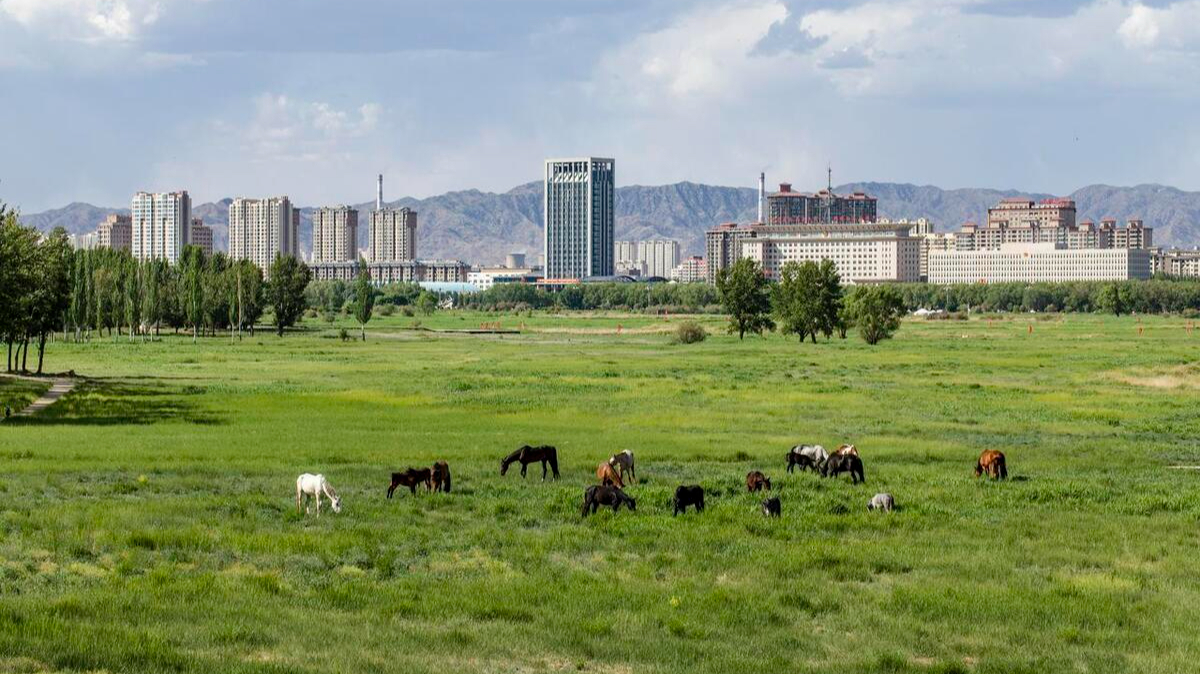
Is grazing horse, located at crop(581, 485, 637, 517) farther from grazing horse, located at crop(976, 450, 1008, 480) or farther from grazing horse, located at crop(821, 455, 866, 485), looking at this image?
grazing horse, located at crop(976, 450, 1008, 480)

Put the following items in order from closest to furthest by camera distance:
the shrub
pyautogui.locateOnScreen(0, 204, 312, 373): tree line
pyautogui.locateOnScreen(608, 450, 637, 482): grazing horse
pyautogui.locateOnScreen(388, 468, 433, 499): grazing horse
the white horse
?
→ 1. the white horse
2. pyautogui.locateOnScreen(388, 468, 433, 499): grazing horse
3. pyautogui.locateOnScreen(608, 450, 637, 482): grazing horse
4. pyautogui.locateOnScreen(0, 204, 312, 373): tree line
5. the shrub

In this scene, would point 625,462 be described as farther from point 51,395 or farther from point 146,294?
point 146,294

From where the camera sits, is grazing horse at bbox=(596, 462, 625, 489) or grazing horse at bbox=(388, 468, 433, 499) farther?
grazing horse at bbox=(596, 462, 625, 489)

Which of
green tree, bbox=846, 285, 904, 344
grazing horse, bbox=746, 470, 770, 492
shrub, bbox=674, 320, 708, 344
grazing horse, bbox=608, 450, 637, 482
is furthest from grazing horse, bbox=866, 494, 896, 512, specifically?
shrub, bbox=674, 320, 708, 344

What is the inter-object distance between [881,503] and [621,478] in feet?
20.0

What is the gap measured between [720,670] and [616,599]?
12.5 feet

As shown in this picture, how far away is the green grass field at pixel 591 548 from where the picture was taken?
18.9 metres

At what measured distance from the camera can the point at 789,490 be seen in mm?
32844

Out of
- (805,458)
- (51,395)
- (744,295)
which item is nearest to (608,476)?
(805,458)

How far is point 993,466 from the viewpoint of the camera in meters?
36.1

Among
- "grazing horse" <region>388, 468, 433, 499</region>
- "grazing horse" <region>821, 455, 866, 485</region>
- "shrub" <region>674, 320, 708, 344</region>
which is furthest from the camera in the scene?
"shrub" <region>674, 320, 708, 344</region>

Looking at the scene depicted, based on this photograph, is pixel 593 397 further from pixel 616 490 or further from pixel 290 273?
pixel 290 273

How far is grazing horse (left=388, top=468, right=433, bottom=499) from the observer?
31266 millimetres


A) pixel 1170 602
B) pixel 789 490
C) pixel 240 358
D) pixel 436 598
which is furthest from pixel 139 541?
pixel 240 358
